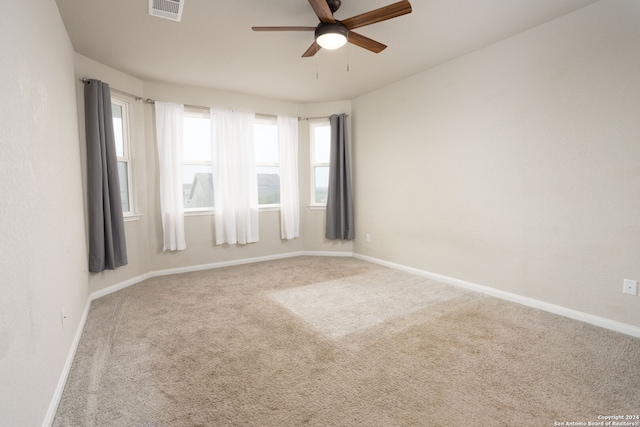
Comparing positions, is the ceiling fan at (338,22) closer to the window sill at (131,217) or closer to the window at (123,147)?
the window at (123,147)

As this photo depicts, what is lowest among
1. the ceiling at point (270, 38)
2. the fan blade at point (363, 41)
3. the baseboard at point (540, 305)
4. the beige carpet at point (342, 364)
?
the beige carpet at point (342, 364)

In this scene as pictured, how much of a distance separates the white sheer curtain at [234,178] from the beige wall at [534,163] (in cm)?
217

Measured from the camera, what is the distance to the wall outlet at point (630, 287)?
2.34 meters

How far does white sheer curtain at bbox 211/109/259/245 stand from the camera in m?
4.46

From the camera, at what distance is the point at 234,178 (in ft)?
15.0

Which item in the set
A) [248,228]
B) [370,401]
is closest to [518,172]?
[370,401]

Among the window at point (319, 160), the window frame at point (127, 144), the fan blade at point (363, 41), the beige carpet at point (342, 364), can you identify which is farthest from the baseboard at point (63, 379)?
the window at point (319, 160)

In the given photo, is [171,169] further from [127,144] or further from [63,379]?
[63,379]

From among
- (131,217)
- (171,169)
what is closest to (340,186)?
(171,169)

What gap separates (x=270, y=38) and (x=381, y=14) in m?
1.23

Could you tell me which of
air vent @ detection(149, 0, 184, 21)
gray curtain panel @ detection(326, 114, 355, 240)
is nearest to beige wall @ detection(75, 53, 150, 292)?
air vent @ detection(149, 0, 184, 21)

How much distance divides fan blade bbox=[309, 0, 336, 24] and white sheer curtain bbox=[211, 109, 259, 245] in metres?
2.65

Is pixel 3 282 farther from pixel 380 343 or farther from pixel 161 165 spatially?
pixel 161 165

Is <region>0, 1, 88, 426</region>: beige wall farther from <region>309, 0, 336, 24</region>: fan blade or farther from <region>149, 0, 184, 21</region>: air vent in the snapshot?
<region>309, 0, 336, 24</region>: fan blade
